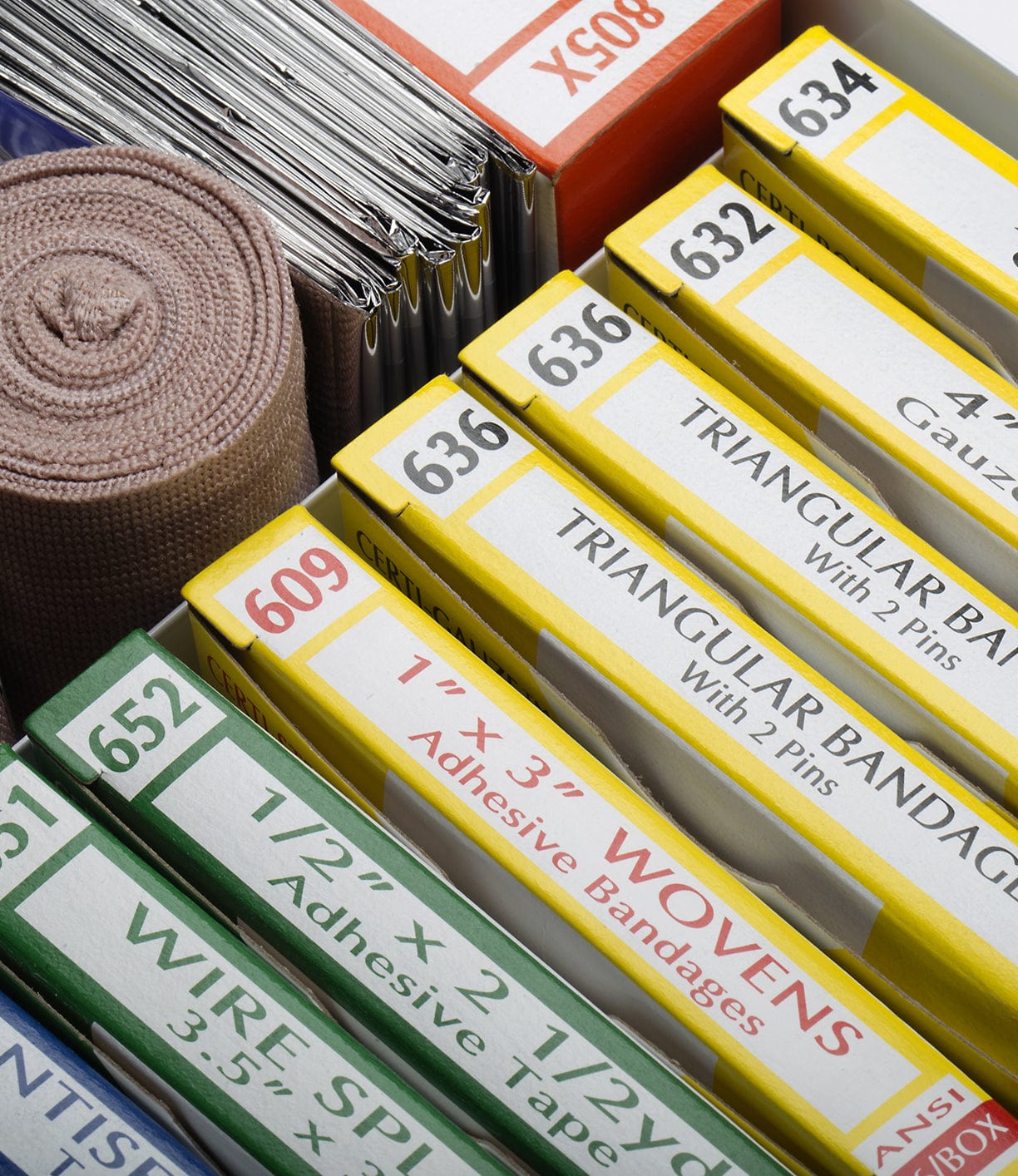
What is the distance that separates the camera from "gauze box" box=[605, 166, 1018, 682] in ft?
2.56

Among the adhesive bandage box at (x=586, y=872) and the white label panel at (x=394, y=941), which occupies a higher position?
the adhesive bandage box at (x=586, y=872)

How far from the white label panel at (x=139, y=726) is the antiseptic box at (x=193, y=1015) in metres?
0.03

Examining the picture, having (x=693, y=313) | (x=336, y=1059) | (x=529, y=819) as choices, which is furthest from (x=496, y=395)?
(x=336, y=1059)

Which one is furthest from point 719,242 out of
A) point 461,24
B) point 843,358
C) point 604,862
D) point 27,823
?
point 27,823

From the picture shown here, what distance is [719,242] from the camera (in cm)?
83

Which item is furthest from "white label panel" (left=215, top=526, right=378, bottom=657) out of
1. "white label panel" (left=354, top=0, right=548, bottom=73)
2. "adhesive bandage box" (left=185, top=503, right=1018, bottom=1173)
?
"white label panel" (left=354, top=0, right=548, bottom=73)

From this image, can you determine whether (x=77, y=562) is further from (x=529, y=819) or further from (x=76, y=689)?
(x=529, y=819)

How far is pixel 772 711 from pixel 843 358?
0.20 metres

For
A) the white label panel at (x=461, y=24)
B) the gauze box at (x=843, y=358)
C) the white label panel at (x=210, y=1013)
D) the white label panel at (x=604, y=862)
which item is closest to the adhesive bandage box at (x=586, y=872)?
the white label panel at (x=604, y=862)

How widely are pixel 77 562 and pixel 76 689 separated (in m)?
0.09

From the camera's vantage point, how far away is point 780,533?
0.76 meters

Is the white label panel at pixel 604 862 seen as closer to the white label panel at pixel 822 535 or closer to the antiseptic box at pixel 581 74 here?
the white label panel at pixel 822 535

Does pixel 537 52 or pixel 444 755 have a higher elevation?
pixel 537 52

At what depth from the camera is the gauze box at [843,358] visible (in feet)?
2.56
